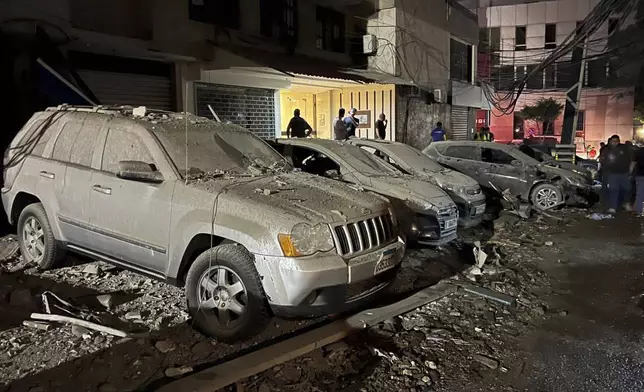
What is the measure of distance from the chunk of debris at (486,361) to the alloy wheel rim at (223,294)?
6.44 ft

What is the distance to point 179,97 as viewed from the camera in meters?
11.4

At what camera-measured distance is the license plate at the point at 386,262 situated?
440 centimetres

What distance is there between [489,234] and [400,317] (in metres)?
4.80

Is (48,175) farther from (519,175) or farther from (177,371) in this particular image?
(519,175)

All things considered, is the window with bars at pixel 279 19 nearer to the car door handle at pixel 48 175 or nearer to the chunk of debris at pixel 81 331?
the car door handle at pixel 48 175

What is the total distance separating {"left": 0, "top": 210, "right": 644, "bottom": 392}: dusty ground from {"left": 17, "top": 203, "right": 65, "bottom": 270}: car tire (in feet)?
0.59

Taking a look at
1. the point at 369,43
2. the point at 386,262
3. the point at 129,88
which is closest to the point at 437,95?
the point at 369,43

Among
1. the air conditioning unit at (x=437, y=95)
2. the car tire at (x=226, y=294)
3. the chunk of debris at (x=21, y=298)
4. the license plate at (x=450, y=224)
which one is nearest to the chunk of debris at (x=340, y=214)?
the car tire at (x=226, y=294)

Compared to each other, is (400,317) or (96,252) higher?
(96,252)

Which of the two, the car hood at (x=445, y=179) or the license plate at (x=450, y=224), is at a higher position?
the car hood at (x=445, y=179)

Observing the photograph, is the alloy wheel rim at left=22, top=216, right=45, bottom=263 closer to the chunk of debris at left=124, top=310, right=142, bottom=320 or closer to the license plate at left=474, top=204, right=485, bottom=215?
the chunk of debris at left=124, top=310, right=142, bottom=320

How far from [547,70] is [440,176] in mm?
32649

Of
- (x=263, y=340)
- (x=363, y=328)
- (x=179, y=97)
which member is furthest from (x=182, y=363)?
(x=179, y=97)

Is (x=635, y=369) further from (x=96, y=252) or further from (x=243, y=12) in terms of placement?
(x=243, y=12)
